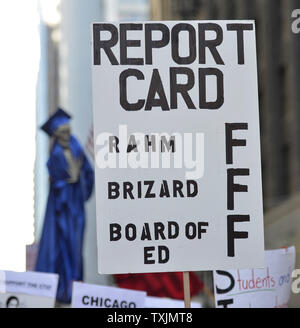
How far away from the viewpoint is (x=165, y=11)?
60125 millimetres

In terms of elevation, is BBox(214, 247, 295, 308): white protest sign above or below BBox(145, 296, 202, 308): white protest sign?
above

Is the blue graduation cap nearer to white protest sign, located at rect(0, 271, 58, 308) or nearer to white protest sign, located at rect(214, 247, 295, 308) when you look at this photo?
white protest sign, located at rect(0, 271, 58, 308)

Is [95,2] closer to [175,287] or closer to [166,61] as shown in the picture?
[175,287]

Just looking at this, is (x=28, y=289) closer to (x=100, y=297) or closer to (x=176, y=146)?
(x=100, y=297)

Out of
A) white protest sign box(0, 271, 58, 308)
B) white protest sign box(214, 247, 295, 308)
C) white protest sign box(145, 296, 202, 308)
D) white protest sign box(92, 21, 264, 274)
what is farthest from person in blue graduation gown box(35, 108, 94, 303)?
Result: white protest sign box(92, 21, 264, 274)

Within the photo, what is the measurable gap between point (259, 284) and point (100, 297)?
111 cm

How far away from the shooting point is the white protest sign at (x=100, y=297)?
6.57 meters

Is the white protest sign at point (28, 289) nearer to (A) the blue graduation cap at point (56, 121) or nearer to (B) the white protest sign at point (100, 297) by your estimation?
(B) the white protest sign at point (100, 297)

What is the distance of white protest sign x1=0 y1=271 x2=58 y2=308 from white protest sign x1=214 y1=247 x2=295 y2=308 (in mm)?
1256

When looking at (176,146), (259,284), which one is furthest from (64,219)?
(176,146)

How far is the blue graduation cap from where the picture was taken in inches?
399

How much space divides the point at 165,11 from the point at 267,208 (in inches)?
1202

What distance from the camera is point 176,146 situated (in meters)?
5.20
